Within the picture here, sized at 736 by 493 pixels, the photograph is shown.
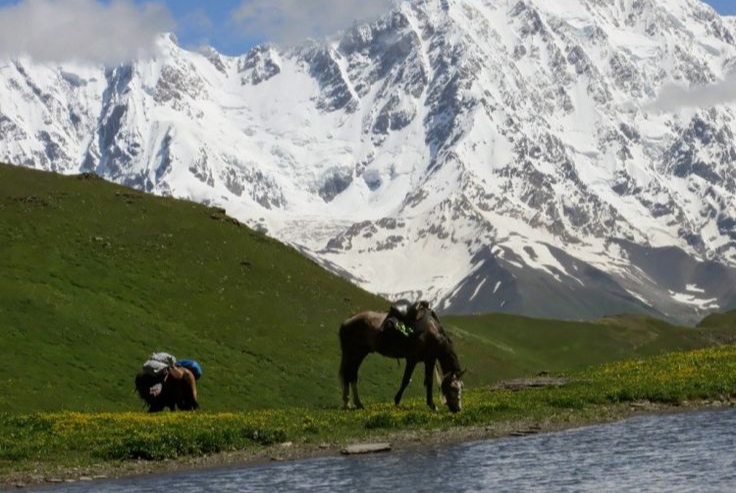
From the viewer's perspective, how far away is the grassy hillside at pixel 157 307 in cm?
6931

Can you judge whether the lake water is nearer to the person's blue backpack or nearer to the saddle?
the saddle

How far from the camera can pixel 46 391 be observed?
6425 cm

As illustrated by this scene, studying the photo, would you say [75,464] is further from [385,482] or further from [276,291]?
[276,291]

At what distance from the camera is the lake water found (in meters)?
39.0

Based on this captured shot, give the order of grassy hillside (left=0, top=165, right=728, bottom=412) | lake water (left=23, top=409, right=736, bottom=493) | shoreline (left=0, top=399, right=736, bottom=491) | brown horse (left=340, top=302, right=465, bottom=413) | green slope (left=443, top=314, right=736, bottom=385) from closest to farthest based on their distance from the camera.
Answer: lake water (left=23, top=409, right=736, bottom=493)
shoreline (left=0, top=399, right=736, bottom=491)
brown horse (left=340, top=302, right=465, bottom=413)
grassy hillside (left=0, top=165, right=728, bottom=412)
green slope (left=443, top=314, right=736, bottom=385)

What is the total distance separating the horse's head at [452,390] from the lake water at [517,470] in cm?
545

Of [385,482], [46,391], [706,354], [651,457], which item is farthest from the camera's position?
[706,354]

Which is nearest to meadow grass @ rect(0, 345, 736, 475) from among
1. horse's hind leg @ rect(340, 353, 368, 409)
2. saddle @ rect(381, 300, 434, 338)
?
horse's hind leg @ rect(340, 353, 368, 409)

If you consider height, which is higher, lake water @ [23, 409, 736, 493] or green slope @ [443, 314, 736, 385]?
green slope @ [443, 314, 736, 385]

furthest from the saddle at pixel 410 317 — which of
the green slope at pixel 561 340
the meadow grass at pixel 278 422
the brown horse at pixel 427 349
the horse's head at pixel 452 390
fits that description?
the green slope at pixel 561 340

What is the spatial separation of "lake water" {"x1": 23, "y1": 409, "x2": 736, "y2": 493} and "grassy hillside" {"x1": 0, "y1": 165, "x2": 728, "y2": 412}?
20581 millimetres

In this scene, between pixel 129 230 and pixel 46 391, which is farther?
pixel 129 230

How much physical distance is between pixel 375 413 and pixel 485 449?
9054mm

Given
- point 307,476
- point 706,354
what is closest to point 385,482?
point 307,476
